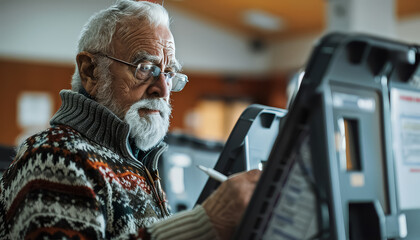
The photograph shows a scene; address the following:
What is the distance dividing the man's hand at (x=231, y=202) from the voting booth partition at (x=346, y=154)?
65mm

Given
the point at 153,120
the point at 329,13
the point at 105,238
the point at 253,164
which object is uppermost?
the point at 329,13

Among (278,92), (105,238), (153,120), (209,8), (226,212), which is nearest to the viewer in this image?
(226,212)

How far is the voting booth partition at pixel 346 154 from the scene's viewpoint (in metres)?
0.77

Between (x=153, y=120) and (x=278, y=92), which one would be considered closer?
(x=153, y=120)

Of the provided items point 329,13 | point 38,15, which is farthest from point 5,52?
point 329,13

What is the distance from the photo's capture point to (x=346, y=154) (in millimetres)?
817

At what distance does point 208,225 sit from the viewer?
95cm

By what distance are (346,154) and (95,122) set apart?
0.65 m

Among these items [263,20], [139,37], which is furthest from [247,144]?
[263,20]

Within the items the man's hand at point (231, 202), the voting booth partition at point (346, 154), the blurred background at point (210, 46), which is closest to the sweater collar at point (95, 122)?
the man's hand at point (231, 202)

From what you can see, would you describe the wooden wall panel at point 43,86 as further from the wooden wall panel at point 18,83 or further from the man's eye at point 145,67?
the man's eye at point 145,67

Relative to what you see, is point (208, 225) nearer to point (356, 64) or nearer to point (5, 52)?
point (356, 64)

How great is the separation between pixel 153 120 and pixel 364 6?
15.4 feet

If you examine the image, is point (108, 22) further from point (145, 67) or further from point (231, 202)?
point (231, 202)
